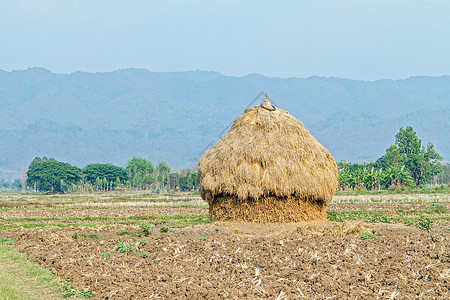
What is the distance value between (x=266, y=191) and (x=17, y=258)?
345 inches

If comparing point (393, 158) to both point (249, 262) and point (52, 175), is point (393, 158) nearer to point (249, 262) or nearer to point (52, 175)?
point (52, 175)

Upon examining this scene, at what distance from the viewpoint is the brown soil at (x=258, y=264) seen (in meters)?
9.27

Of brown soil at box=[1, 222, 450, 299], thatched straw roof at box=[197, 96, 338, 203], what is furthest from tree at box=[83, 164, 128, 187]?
brown soil at box=[1, 222, 450, 299]

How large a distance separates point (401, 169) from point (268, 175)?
162ft

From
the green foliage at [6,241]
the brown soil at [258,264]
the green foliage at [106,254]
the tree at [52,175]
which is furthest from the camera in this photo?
the tree at [52,175]

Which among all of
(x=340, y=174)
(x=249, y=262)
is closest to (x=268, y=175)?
(x=249, y=262)

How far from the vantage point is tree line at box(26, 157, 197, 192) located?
103 meters

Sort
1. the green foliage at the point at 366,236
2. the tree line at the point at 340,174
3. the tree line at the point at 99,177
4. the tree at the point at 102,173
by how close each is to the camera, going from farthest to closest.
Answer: the tree at the point at 102,173
the tree line at the point at 99,177
the tree line at the point at 340,174
the green foliage at the point at 366,236

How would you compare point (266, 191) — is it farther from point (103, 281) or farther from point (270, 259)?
point (103, 281)

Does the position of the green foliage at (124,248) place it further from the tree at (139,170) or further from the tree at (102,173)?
the tree at (139,170)

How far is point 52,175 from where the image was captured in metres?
102

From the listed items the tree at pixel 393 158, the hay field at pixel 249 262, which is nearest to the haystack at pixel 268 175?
the hay field at pixel 249 262

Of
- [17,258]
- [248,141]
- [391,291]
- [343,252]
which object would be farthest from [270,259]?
[248,141]

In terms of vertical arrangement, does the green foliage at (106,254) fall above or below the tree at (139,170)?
below
